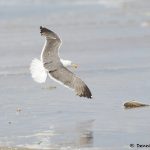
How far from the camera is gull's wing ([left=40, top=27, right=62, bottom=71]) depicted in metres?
11.1

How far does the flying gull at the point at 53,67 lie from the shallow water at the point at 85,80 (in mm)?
447

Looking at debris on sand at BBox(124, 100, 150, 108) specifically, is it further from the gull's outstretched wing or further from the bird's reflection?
the bird's reflection

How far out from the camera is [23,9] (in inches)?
1288

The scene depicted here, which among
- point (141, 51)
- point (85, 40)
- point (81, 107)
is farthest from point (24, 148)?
point (85, 40)

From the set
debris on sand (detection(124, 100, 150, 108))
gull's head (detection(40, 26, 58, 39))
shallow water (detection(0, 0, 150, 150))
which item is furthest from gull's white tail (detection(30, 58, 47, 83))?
debris on sand (detection(124, 100, 150, 108))

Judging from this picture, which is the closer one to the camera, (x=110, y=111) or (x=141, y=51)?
(x=110, y=111)

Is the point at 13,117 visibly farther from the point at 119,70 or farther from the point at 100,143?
the point at 119,70

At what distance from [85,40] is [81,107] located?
9.65 metres

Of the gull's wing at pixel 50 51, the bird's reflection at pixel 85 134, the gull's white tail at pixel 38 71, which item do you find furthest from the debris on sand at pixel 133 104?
the gull's white tail at pixel 38 71

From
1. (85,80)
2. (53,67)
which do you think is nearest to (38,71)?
(53,67)

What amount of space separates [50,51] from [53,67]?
27 cm

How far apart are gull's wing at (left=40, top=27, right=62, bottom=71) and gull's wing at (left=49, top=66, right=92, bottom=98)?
0.11m

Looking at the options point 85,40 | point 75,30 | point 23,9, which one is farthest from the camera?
point 23,9

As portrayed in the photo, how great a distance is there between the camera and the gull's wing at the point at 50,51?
11086 mm
